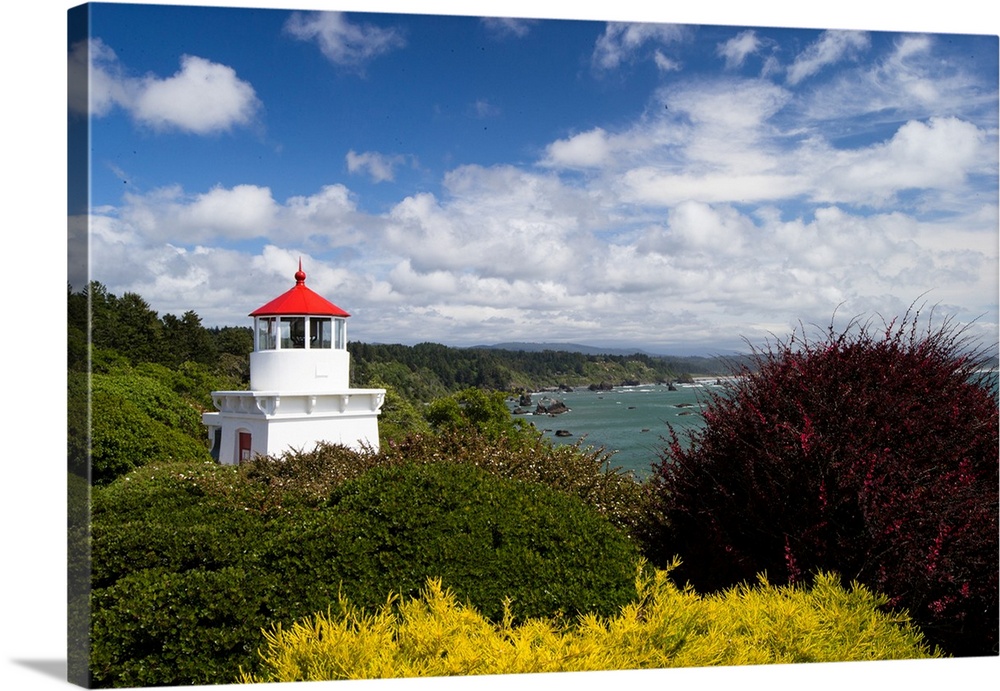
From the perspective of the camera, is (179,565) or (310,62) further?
(310,62)

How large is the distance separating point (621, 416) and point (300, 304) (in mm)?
4938

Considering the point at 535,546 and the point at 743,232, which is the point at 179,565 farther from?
the point at 743,232

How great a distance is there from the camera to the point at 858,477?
5016 millimetres

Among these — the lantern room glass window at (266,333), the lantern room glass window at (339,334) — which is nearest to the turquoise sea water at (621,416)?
the lantern room glass window at (339,334)

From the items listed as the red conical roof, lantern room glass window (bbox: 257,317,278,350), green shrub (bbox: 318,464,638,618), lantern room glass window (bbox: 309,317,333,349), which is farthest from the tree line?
green shrub (bbox: 318,464,638,618)

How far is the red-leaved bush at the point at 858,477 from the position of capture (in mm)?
5012

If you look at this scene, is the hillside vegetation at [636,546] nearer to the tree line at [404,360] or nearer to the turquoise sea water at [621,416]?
the tree line at [404,360]

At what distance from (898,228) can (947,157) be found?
0.68m

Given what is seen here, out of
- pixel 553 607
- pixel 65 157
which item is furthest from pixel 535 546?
pixel 65 157

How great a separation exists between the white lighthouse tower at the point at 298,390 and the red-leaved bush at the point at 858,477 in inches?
167

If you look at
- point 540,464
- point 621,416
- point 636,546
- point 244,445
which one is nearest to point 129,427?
point 244,445

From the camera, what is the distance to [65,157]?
4.71m

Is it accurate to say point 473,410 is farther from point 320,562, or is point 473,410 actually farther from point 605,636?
point 605,636

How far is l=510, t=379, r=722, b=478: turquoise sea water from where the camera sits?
10008 mm
